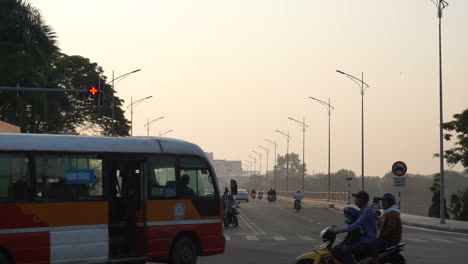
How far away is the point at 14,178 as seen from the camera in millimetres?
14930

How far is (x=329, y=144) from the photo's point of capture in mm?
89375

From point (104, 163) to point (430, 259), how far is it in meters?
8.65

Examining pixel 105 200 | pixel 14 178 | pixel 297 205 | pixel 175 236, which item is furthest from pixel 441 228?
pixel 14 178

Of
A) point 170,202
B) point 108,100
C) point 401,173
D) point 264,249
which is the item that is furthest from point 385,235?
point 108,100

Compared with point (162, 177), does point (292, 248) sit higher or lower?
lower

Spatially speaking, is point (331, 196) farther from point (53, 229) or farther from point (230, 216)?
point (53, 229)

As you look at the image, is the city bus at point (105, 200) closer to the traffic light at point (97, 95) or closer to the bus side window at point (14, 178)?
the bus side window at point (14, 178)

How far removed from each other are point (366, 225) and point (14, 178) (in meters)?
→ 6.25

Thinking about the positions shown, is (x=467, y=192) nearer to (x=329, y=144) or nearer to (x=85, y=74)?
(x=329, y=144)

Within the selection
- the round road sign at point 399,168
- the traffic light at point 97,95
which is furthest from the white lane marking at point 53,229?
the round road sign at point 399,168

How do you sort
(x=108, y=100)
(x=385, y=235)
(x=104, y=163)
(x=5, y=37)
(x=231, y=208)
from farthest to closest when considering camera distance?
(x=108, y=100) < (x=5, y=37) < (x=231, y=208) < (x=104, y=163) < (x=385, y=235)

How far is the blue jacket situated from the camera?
505 inches

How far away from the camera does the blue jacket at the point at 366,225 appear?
42.1 feet

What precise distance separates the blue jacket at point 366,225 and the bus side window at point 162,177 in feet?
17.8
